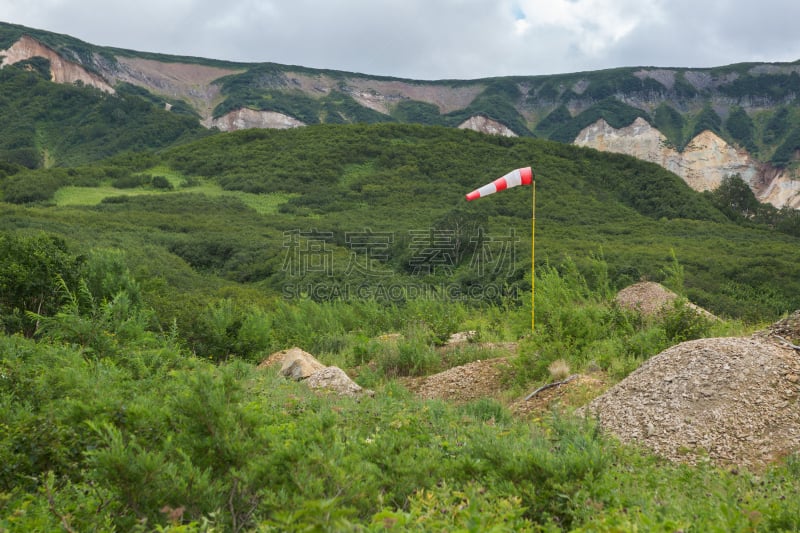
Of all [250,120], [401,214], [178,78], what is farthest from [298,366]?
[178,78]

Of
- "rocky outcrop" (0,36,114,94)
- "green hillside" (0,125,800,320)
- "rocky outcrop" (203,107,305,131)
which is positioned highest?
"rocky outcrop" (0,36,114,94)

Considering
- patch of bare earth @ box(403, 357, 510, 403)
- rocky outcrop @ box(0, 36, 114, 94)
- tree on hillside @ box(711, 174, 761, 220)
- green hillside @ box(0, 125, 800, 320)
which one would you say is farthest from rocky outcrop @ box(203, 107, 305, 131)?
patch of bare earth @ box(403, 357, 510, 403)

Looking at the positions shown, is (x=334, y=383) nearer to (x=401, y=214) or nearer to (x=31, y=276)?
(x=31, y=276)

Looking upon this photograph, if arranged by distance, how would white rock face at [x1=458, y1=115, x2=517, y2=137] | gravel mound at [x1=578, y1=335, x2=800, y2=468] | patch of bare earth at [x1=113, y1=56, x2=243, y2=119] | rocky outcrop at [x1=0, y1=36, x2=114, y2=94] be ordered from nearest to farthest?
gravel mound at [x1=578, y1=335, x2=800, y2=468] < rocky outcrop at [x1=0, y1=36, x2=114, y2=94] < white rock face at [x1=458, y1=115, x2=517, y2=137] < patch of bare earth at [x1=113, y1=56, x2=243, y2=119]

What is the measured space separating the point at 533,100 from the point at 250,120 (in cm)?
6672

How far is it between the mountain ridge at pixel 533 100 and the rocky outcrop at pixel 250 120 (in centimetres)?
17

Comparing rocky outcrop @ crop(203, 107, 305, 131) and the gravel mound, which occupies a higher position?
rocky outcrop @ crop(203, 107, 305, 131)

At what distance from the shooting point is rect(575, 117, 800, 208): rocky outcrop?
225 ft

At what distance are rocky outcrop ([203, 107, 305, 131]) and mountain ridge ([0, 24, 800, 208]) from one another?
0.17 meters

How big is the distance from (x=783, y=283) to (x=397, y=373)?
17.4 meters

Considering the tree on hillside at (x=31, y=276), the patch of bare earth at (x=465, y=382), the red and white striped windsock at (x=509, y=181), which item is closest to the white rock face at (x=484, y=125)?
the red and white striped windsock at (x=509, y=181)

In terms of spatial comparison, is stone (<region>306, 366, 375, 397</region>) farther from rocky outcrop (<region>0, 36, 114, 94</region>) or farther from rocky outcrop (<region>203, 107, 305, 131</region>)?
rocky outcrop (<region>0, 36, 114, 94</region>)

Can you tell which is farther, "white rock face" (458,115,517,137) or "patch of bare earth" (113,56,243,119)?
"patch of bare earth" (113,56,243,119)

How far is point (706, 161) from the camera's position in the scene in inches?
3014
